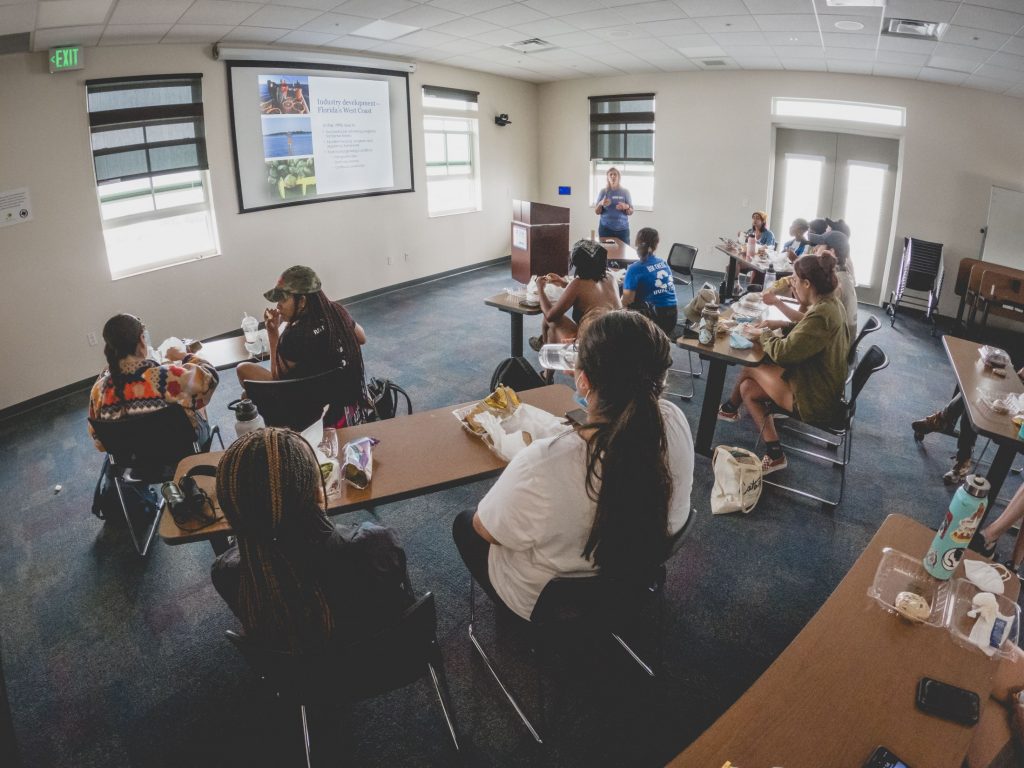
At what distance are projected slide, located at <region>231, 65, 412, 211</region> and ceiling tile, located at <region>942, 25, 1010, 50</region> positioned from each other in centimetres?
576

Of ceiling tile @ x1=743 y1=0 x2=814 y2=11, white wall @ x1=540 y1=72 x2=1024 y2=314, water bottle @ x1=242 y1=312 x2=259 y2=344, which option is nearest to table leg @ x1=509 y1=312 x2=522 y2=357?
water bottle @ x1=242 y1=312 x2=259 y2=344

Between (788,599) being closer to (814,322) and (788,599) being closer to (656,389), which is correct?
(814,322)

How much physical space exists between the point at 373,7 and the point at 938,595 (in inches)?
204

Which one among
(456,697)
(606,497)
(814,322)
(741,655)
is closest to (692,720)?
(741,655)

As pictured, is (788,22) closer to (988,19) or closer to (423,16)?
(988,19)

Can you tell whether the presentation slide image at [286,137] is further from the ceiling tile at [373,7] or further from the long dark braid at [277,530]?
the long dark braid at [277,530]

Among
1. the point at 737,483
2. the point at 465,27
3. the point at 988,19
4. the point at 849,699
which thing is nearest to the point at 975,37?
the point at 988,19

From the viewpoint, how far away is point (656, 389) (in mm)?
1586

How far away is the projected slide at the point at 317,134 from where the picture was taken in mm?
6234

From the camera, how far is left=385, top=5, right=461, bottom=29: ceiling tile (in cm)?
491

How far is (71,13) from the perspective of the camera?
360 cm

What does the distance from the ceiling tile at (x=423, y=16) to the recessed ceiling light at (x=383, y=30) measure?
0.14 meters

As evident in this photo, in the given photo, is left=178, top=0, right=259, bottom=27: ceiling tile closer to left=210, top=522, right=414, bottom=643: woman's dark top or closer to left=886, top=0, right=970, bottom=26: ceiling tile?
left=210, top=522, right=414, bottom=643: woman's dark top

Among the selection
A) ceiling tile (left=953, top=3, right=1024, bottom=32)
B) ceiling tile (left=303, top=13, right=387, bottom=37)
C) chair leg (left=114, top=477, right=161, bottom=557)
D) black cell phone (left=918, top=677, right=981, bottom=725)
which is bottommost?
chair leg (left=114, top=477, right=161, bottom=557)
